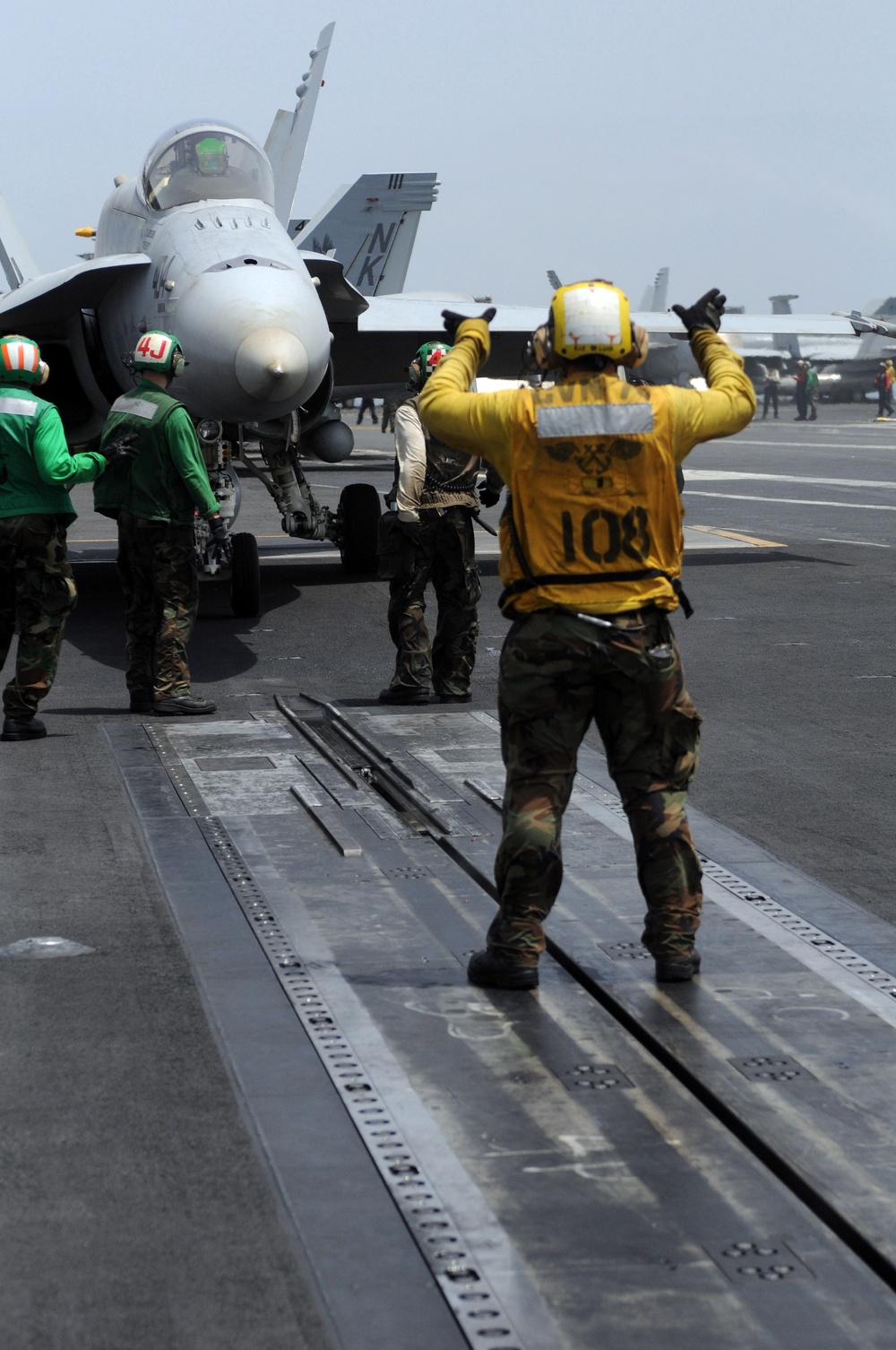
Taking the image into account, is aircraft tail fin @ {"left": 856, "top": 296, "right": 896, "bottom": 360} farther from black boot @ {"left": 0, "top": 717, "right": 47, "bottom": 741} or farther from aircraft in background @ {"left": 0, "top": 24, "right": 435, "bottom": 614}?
black boot @ {"left": 0, "top": 717, "right": 47, "bottom": 741}

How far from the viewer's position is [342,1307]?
3129 millimetres

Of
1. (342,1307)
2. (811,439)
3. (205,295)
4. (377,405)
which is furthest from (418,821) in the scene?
(377,405)

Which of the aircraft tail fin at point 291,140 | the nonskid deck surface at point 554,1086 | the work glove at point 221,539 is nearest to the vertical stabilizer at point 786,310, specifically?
the aircraft tail fin at point 291,140

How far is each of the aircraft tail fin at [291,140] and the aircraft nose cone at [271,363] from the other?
8594 millimetres

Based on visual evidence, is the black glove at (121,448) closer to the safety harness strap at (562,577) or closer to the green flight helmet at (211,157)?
the safety harness strap at (562,577)

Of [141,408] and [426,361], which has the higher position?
[426,361]

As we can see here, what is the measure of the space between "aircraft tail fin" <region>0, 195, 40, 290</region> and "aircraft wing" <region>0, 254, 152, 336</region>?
572cm

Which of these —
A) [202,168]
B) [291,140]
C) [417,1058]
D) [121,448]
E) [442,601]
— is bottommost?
[417,1058]

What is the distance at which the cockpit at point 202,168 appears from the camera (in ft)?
43.1

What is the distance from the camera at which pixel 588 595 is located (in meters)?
4.80

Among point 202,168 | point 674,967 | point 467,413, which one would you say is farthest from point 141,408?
point 674,967

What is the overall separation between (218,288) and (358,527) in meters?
4.53

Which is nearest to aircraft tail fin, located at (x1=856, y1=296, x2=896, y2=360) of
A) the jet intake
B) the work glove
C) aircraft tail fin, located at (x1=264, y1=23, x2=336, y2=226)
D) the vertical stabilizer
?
the vertical stabilizer

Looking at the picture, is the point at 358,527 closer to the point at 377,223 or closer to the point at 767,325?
the point at 767,325
